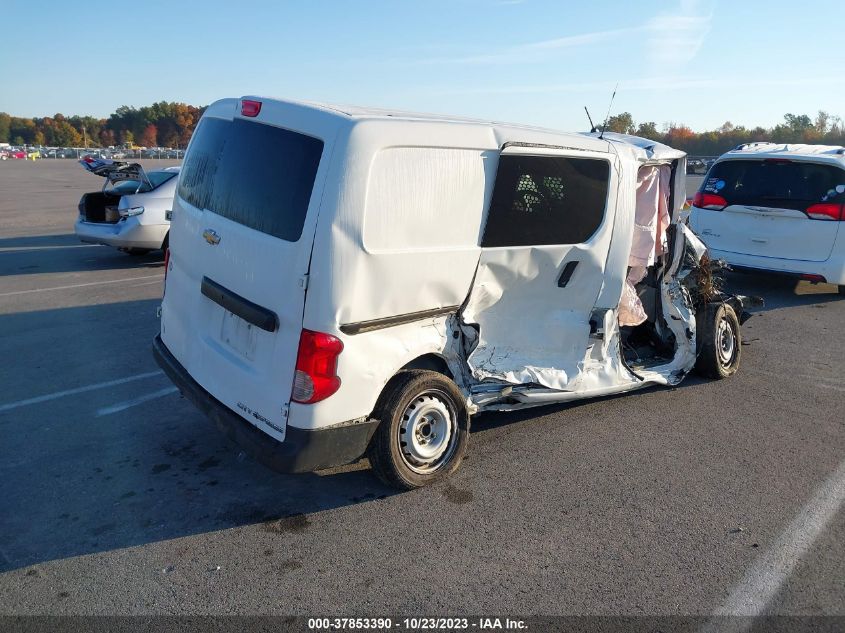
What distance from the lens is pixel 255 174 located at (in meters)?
3.97

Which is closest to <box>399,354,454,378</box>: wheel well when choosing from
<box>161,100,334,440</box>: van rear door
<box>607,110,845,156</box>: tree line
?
<box>161,100,334,440</box>: van rear door

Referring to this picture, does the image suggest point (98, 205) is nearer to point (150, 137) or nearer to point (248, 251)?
point (248, 251)

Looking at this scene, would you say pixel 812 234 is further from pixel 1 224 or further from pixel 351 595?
pixel 1 224

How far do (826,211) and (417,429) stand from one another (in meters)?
7.53

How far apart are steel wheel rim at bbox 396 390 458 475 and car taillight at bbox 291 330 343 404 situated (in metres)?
0.61

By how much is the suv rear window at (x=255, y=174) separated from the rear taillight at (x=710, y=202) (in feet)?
25.5

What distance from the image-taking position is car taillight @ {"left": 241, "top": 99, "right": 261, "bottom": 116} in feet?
13.3

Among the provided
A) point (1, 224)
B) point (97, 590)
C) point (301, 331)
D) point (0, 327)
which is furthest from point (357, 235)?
point (1, 224)

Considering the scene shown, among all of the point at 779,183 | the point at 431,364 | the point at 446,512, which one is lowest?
the point at 446,512

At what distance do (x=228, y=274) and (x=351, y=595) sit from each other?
6.09 ft

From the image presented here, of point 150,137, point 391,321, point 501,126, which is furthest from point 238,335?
point 150,137

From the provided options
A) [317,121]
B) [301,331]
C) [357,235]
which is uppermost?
[317,121]

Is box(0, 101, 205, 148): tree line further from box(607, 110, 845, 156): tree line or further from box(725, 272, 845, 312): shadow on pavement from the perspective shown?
box(725, 272, 845, 312): shadow on pavement

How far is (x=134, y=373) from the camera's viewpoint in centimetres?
607
